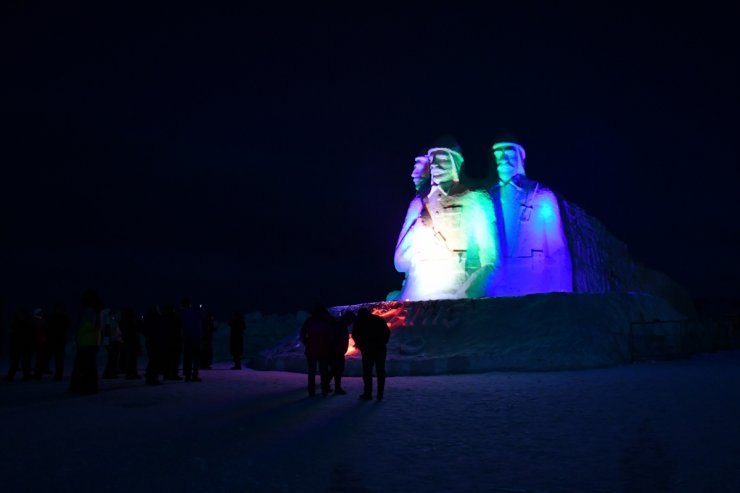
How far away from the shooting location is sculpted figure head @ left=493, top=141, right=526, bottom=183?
66.9 ft

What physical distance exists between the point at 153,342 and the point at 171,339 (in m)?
0.50

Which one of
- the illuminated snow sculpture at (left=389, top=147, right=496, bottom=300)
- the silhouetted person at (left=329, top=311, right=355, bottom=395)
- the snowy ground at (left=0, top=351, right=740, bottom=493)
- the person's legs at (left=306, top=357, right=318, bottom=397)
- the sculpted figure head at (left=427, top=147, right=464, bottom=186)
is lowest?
the snowy ground at (left=0, top=351, right=740, bottom=493)

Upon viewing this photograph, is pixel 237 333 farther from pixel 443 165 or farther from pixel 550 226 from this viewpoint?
pixel 550 226

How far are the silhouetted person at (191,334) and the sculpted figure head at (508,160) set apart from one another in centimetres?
1103

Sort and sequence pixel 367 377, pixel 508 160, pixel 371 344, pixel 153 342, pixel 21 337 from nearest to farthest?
pixel 367 377 → pixel 371 344 → pixel 153 342 → pixel 21 337 → pixel 508 160

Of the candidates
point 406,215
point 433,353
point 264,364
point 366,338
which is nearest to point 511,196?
point 406,215

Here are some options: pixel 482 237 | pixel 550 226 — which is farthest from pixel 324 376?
pixel 550 226

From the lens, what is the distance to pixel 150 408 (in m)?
9.03

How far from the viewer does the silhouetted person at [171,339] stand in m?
13.1

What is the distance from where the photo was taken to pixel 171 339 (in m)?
13.2

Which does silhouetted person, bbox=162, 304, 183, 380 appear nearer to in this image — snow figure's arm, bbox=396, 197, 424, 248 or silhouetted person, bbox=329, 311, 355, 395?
silhouetted person, bbox=329, 311, 355, 395

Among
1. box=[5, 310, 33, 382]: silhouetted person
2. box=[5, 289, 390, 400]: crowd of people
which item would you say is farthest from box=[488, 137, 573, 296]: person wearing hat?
box=[5, 310, 33, 382]: silhouetted person

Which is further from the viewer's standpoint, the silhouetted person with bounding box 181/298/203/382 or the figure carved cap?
the figure carved cap

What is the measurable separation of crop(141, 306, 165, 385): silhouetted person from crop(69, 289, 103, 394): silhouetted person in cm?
180
